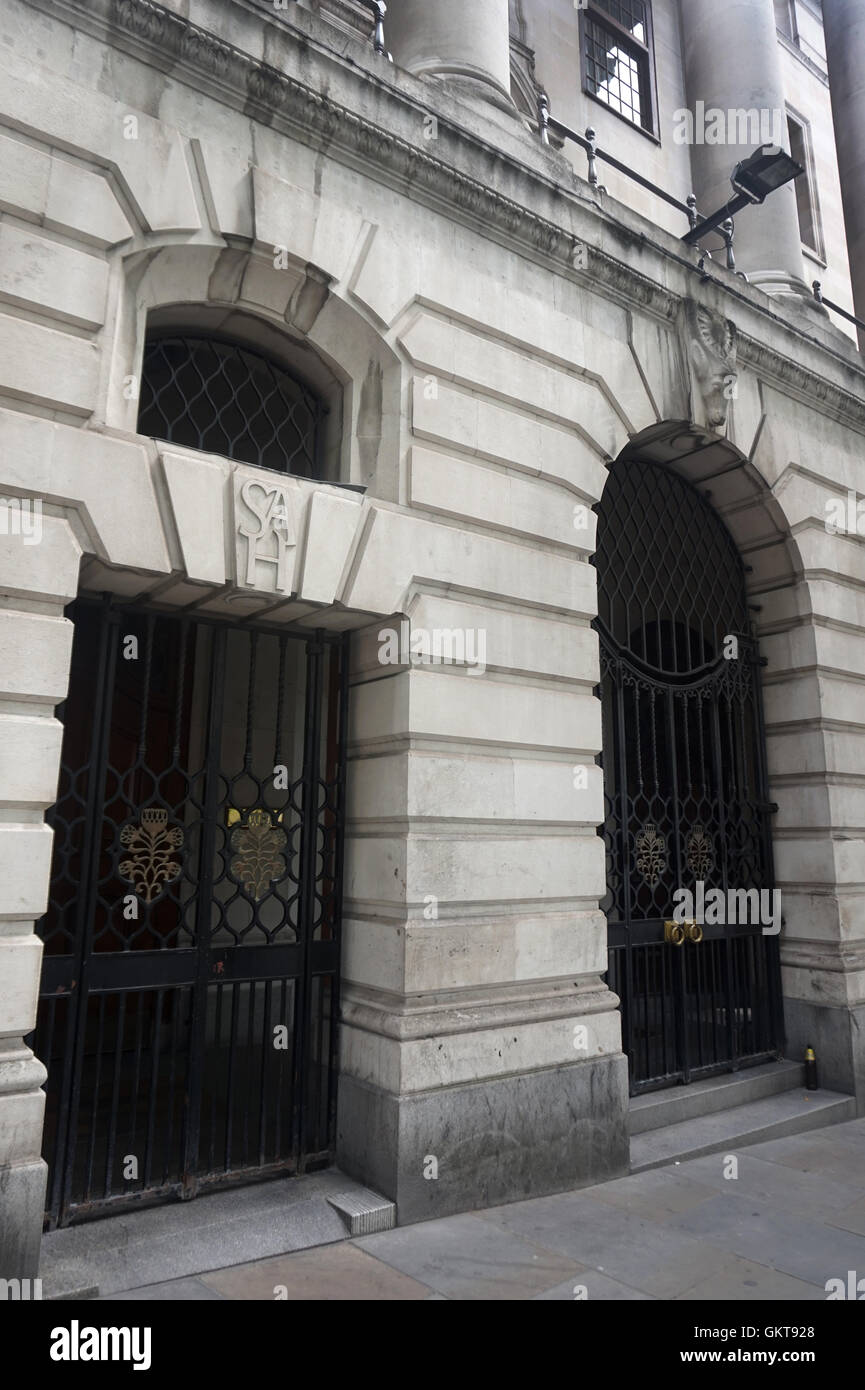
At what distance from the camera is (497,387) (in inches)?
302

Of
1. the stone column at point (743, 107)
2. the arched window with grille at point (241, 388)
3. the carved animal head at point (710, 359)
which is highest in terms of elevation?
the stone column at point (743, 107)

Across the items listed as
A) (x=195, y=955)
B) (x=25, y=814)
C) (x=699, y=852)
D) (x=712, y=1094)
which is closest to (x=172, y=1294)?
(x=195, y=955)

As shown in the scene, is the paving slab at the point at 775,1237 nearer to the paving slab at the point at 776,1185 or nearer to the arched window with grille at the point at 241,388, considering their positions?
the paving slab at the point at 776,1185

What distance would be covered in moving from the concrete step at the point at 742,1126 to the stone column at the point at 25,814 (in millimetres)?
4626

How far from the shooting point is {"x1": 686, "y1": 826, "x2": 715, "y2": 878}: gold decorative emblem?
9.74m

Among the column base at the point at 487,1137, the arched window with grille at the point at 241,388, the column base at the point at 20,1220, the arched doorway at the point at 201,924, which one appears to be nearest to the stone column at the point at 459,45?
the arched window with grille at the point at 241,388

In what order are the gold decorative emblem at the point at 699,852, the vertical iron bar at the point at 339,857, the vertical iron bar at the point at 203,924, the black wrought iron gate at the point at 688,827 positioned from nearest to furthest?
1. the vertical iron bar at the point at 203,924
2. the vertical iron bar at the point at 339,857
3. the black wrought iron gate at the point at 688,827
4. the gold decorative emblem at the point at 699,852

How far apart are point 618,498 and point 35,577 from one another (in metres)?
6.73

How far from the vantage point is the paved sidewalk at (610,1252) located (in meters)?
5.03

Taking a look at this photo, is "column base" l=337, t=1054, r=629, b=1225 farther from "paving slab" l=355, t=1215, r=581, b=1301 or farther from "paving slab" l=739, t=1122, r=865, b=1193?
"paving slab" l=739, t=1122, r=865, b=1193

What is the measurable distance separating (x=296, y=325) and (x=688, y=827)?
21.5ft

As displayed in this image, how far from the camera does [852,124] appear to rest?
16000 mm

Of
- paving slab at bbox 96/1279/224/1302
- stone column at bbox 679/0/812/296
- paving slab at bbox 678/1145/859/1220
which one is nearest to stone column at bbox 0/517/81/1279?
paving slab at bbox 96/1279/224/1302
